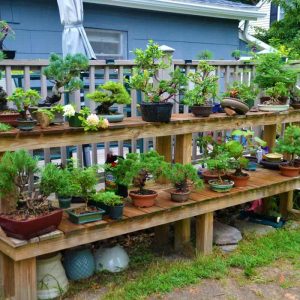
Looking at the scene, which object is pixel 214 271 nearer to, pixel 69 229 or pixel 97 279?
pixel 97 279

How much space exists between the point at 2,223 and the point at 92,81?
160 cm

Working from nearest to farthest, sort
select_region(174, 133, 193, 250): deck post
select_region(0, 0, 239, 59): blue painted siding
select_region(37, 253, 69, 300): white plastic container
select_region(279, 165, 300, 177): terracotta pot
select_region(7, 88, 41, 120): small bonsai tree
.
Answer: select_region(7, 88, 41, 120): small bonsai tree → select_region(37, 253, 69, 300): white plastic container → select_region(174, 133, 193, 250): deck post → select_region(279, 165, 300, 177): terracotta pot → select_region(0, 0, 239, 59): blue painted siding

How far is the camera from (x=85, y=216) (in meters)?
3.21

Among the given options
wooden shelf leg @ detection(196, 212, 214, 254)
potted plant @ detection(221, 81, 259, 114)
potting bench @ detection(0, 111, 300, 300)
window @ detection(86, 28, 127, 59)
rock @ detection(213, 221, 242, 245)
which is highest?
window @ detection(86, 28, 127, 59)

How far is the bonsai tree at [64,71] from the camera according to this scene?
3.32 meters

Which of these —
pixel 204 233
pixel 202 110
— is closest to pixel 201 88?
pixel 202 110

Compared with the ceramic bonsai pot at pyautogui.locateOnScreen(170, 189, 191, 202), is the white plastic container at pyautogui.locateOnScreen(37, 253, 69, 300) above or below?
below

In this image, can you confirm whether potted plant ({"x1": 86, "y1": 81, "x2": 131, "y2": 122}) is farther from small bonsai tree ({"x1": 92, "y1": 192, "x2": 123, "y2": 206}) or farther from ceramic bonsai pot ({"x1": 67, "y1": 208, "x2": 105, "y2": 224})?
ceramic bonsai pot ({"x1": 67, "y1": 208, "x2": 105, "y2": 224})

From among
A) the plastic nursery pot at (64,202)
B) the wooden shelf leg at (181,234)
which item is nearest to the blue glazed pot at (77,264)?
the plastic nursery pot at (64,202)

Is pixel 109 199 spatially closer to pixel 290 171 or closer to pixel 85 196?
pixel 85 196

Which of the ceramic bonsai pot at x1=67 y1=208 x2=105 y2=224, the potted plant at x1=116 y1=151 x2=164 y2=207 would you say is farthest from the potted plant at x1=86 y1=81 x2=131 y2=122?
the ceramic bonsai pot at x1=67 y1=208 x2=105 y2=224

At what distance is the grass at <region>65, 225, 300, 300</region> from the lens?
3.44m

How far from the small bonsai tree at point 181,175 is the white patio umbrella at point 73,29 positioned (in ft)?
9.90

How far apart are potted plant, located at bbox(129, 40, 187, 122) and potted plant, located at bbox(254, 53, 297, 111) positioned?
1.36m
